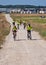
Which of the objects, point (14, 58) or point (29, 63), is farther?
point (14, 58)

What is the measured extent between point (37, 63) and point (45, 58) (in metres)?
1.92

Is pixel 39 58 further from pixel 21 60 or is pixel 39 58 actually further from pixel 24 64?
pixel 24 64

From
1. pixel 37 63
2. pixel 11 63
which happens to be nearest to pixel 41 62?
pixel 37 63

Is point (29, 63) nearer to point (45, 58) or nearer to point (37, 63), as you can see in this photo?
point (37, 63)

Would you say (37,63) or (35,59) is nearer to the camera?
(37,63)

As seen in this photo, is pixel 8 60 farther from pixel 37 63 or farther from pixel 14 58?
pixel 37 63

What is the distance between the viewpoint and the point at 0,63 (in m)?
14.7

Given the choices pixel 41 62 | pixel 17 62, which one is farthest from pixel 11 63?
pixel 41 62

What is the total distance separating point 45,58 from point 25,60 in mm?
1219

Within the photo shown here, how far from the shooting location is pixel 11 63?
14688mm

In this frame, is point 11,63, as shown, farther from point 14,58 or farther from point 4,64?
point 14,58

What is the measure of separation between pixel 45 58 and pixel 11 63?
233 centimetres

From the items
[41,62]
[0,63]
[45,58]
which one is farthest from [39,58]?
[0,63]

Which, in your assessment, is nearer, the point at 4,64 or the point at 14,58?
the point at 4,64
